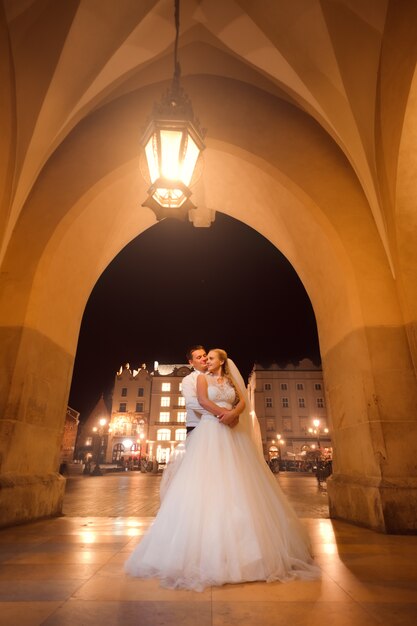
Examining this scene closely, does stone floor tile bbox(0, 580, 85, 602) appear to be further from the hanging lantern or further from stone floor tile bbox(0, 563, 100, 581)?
the hanging lantern

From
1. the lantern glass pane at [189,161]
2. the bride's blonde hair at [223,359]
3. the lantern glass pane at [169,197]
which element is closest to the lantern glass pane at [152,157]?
the lantern glass pane at [169,197]

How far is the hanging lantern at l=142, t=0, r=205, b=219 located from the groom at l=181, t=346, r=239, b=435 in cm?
171

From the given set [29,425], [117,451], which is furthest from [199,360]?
[117,451]

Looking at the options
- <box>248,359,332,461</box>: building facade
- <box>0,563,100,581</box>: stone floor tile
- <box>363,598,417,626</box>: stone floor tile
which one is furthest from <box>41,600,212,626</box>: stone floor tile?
<box>248,359,332,461</box>: building facade

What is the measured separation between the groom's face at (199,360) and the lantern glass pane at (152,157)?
2.09 metres

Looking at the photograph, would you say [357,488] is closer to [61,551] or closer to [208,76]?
[61,551]

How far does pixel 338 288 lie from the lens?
5922 millimetres

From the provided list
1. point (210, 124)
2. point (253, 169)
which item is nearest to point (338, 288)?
point (253, 169)

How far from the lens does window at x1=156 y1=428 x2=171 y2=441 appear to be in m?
50.6

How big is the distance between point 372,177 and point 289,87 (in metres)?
2.15

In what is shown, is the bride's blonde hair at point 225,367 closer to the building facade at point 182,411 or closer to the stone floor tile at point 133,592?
the stone floor tile at point 133,592

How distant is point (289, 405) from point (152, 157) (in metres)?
48.9

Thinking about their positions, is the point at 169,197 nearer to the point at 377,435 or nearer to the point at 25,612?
the point at 25,612

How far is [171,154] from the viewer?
3818 mm
